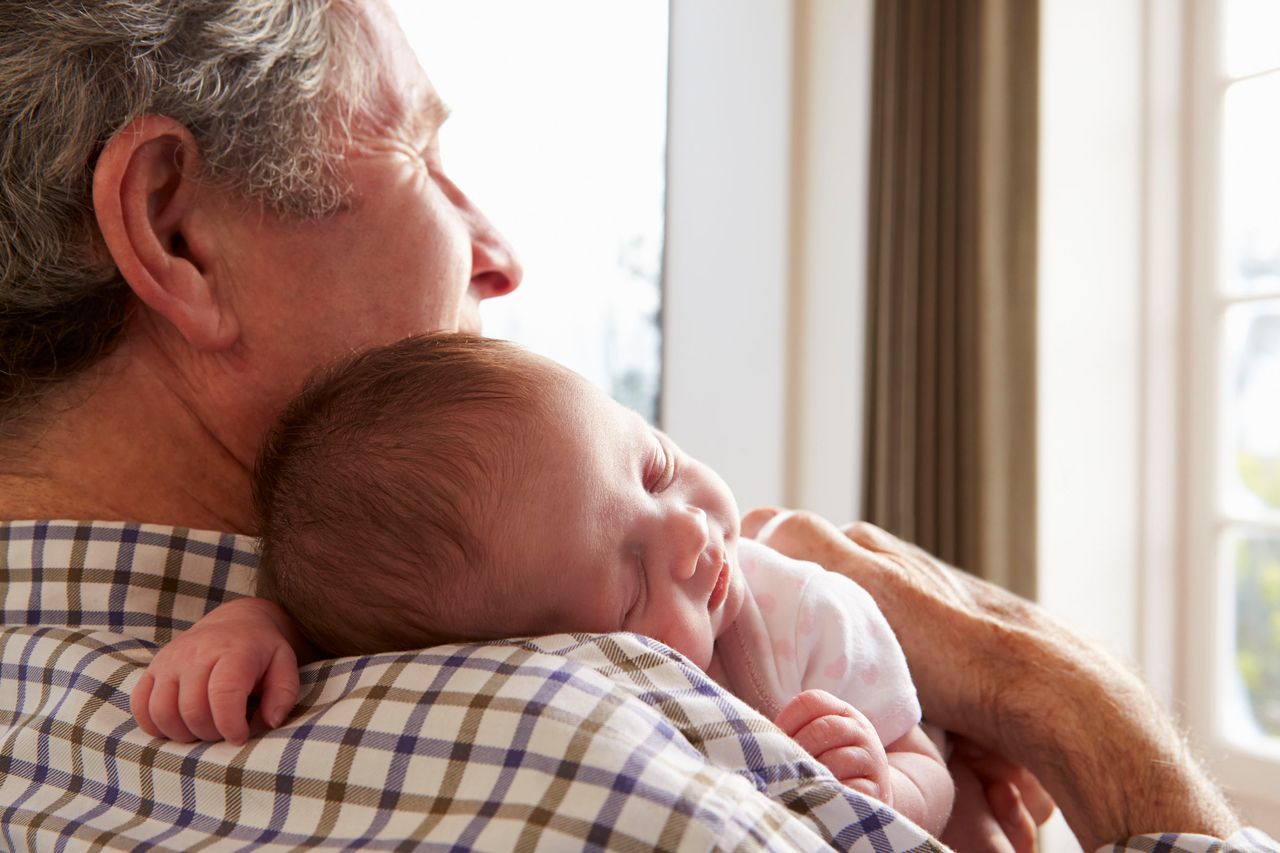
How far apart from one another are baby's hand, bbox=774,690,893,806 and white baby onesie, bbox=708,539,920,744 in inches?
7.1

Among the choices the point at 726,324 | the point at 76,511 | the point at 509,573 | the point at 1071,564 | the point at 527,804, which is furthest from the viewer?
the point at 726,324

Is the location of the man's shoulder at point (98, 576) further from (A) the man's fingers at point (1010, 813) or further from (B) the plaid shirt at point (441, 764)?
(A) the man's fingers at point (1010, 813)

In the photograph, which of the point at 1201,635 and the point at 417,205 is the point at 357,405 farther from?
the point at 1201,635

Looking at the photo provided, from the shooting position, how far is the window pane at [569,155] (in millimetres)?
3363

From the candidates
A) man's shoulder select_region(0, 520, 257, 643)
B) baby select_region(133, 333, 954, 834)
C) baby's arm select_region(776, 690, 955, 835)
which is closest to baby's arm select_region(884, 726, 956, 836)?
baby select_region(133, 333, 954, 834)

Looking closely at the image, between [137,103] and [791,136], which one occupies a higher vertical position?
[791,136]

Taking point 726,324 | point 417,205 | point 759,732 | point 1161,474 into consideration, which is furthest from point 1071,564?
point 759,732

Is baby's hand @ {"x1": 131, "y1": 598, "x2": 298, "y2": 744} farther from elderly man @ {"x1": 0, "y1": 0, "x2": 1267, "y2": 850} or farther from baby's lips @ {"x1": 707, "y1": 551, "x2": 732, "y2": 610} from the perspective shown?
baby's lips @ {"x1": 707, "y1": 551, "x2": 732, "y2": 610}

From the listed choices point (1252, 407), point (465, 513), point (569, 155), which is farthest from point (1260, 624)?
point (465, 513)

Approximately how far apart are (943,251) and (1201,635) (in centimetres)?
140

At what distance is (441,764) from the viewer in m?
0.68

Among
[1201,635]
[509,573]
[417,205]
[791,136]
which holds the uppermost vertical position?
[791,136]

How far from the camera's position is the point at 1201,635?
363 centimetres

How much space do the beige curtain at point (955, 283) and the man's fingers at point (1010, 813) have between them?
2216 mm
